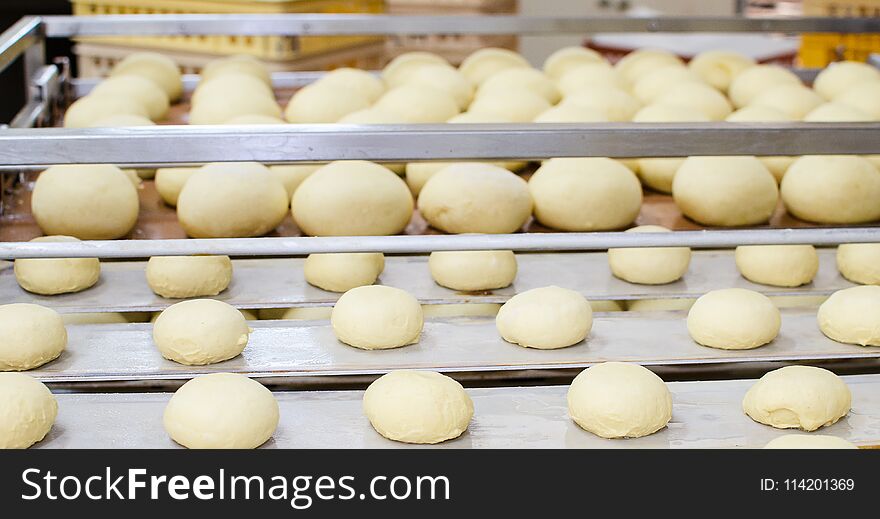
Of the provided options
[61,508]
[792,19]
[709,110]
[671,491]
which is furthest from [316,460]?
[792,19]

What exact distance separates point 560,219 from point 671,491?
2.53ft

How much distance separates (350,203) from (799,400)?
0.77m

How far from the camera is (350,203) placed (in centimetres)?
155

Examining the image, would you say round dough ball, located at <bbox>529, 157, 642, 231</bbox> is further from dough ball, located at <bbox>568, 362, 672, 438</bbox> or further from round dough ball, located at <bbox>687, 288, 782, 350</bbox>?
dough ball, located at <bbox>568, 362, 672, 438</bbox>

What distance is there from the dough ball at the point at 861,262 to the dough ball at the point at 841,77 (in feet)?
2.78

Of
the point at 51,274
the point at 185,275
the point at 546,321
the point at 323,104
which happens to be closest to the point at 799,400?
the point at 546,321

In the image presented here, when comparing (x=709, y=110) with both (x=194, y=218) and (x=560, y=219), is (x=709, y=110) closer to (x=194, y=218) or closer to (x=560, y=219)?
(x=560, y=219)

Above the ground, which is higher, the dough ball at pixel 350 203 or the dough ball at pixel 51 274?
the dough ball at pixel 350 203

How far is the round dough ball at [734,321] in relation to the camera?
4.05ft

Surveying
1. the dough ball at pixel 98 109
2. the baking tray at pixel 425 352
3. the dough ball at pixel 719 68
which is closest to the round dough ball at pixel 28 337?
the baking tray at pixel 425 352

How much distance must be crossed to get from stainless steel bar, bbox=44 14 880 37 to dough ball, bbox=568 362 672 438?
139 centimetres

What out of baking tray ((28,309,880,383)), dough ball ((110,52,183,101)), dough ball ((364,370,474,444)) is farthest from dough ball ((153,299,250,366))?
dough ball ((110,52,183,101))

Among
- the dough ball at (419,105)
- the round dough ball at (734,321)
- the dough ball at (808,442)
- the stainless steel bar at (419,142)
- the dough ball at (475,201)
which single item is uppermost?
the stainless steel bar at (419,142)

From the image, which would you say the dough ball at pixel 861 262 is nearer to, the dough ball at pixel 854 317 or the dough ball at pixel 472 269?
the dough ball at pixel 854 317
